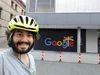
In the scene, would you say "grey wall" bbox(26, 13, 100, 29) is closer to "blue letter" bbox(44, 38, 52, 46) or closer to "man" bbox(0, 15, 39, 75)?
"blue letter" bbox(44, 38, 52, 46)

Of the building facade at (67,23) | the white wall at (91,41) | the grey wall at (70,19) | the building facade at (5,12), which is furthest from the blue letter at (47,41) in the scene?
the building facade at (5,12)

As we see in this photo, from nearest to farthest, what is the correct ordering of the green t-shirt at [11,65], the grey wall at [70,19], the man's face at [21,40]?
1. the green t-shirt at [11,65]
2. the man's face at [21,40]
3. the grey wall at [70,19]

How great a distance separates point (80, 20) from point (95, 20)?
159 centimetres

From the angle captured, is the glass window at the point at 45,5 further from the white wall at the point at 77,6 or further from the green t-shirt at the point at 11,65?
the green t-shirt at the point at 11,65

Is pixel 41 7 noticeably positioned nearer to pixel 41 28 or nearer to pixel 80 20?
pixel 41 28

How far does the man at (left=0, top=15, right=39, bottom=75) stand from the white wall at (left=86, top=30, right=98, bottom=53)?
20.9 m

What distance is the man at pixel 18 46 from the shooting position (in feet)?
4.97

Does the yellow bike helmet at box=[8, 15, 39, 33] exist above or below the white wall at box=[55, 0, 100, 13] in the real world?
below

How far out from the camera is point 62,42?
75.0ft

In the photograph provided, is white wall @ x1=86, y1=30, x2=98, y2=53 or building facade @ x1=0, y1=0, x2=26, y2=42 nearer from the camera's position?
white wall @ x1=86, y1=30, x2=98, y2=53

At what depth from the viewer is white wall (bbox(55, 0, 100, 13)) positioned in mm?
20156

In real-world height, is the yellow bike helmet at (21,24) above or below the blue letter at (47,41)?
above

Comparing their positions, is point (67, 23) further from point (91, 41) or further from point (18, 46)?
point (18, 46)

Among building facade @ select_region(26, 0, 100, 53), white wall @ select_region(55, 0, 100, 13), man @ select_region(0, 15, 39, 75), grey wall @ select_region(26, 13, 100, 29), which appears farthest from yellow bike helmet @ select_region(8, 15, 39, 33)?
white wall @ select_region(55, 0, 100, 13)
